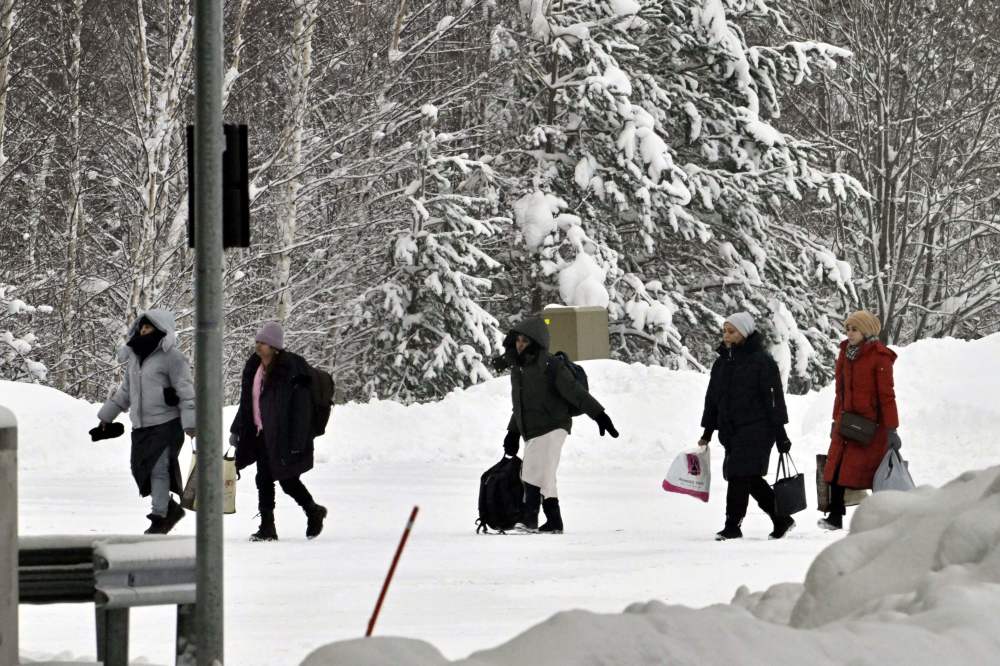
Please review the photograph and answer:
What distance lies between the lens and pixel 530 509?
13.6m

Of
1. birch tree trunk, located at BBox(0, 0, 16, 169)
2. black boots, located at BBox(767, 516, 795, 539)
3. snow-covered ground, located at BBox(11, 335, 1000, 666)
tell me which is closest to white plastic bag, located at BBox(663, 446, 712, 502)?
snow-covered ground, located at BBox(11, 335, 1000, 666)

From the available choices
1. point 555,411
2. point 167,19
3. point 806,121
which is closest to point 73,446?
point 167,19

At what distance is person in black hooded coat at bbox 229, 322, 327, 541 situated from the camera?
13070 mm

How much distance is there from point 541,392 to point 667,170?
16584 mm

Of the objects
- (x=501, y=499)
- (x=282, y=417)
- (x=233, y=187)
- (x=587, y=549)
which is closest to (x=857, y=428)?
(x=587, y=549)

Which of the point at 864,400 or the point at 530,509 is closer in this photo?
the point at 864,400

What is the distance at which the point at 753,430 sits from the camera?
1276 cm

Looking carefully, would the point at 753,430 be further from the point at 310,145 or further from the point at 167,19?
the point at 310,145

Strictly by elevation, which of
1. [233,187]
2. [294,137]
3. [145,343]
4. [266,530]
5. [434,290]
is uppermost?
[294,137]

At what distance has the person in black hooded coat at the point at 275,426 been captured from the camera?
13070mm

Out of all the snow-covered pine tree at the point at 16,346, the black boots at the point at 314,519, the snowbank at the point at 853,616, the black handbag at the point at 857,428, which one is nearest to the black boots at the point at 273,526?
the black boots at the point at 314,519

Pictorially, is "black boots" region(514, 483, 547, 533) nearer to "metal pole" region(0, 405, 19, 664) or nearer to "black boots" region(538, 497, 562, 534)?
"black boots" region(538, 497, 562, 534)

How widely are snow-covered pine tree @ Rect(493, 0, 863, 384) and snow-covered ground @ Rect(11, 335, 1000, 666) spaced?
18.3ft

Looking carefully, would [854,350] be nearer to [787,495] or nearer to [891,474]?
[891,474]
